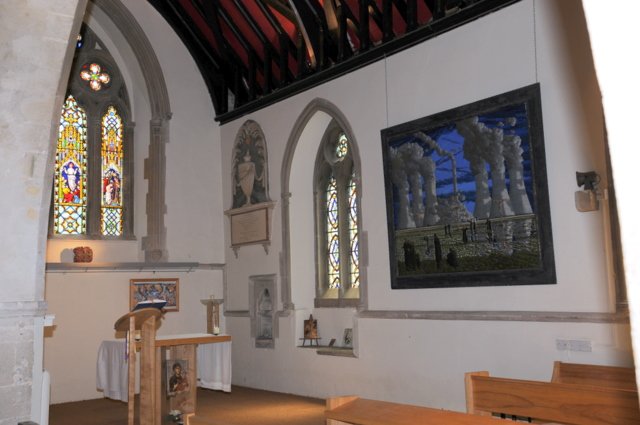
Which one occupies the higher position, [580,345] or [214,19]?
[214,19]

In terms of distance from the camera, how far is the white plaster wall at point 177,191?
364 inches

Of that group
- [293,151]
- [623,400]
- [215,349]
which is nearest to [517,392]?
[623,400]

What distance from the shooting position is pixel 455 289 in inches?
267

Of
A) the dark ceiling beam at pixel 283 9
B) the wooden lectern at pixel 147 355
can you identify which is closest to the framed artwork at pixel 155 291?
the wooden lectern at pixel 147 355

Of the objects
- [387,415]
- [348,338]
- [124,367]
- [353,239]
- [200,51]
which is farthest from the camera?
[200,51]

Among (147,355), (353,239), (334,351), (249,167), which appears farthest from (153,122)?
(147,355)

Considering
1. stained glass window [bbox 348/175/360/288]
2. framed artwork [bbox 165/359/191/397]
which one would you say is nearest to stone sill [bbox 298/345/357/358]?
stained glass window [bbox 348/175/360/288]

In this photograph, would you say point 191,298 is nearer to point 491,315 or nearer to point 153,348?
point 153,348

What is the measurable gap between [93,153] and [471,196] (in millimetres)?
5544

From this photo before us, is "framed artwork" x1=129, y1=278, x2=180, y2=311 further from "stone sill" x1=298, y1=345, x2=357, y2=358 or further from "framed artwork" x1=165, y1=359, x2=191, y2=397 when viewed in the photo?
"framed artwork" x1=165, y1=359, x2=191, y2=397

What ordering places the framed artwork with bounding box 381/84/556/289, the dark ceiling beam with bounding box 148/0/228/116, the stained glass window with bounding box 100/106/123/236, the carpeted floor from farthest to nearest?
the dark ceiling beam with bounding box 148/0/228/116, the stained glass window with bounding box 100/106/123/236, the carpeted floor, the framed artwork with bounding box 381/84/556/289

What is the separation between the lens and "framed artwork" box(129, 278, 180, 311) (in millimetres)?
9320

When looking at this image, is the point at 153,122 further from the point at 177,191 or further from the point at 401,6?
the point at 401,6

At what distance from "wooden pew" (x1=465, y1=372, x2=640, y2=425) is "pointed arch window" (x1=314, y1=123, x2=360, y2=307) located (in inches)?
190
